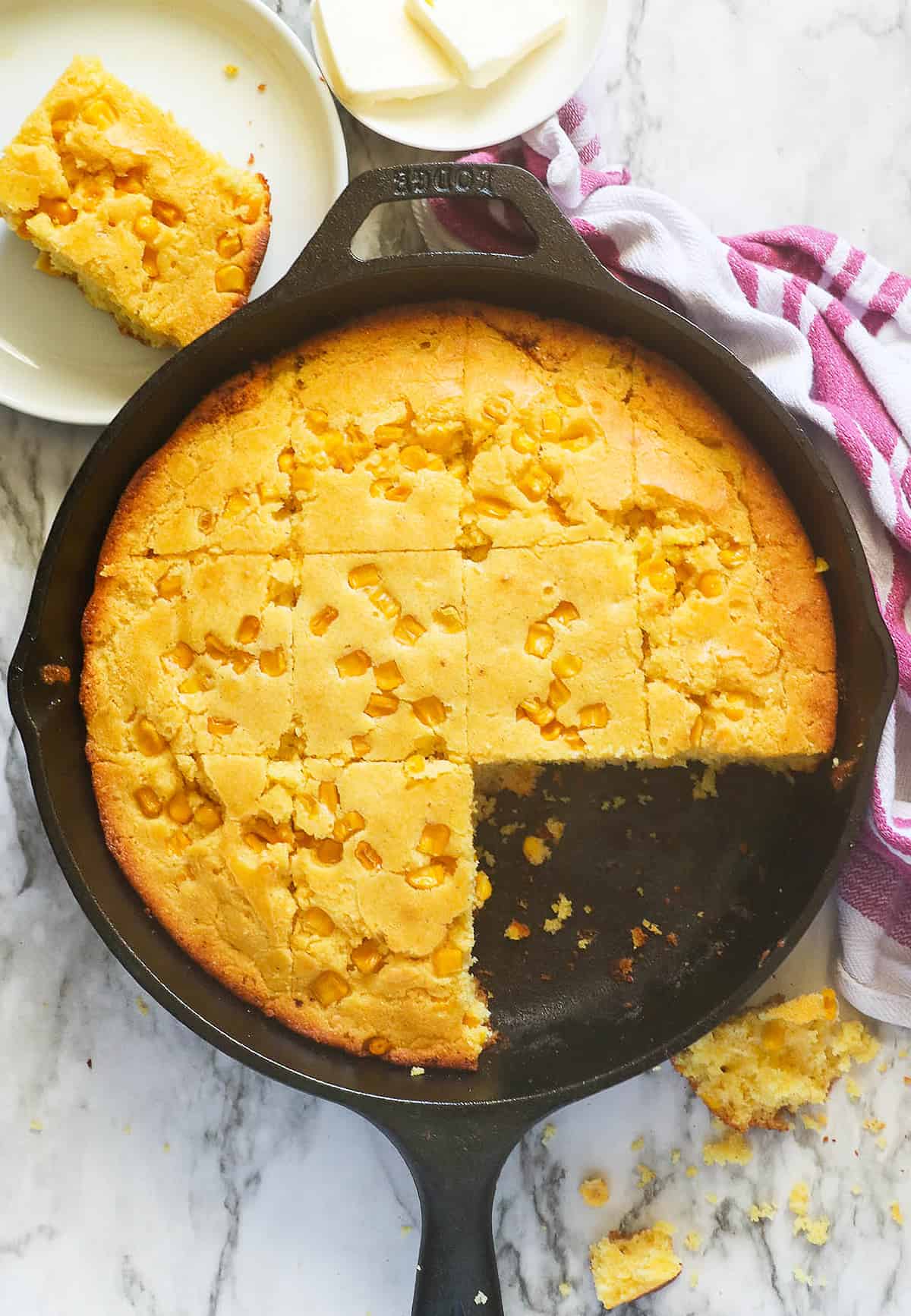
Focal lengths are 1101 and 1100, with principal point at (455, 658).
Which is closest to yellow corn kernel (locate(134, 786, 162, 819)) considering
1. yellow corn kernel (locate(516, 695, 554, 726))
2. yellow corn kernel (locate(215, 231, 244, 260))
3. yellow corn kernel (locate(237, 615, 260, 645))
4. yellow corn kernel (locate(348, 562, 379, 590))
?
yellow corn kernel (locate(237, 615, 260, 645))

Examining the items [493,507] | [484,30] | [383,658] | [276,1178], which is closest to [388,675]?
[383,658]

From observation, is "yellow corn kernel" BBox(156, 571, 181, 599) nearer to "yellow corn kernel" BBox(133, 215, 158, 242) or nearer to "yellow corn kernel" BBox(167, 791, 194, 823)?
"yellow corn kernel" BBox(167, 791, 194, 823)

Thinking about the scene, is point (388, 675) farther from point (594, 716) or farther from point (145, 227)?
point (145, 227)

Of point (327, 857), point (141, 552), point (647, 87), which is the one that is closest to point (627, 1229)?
point (327, 857)

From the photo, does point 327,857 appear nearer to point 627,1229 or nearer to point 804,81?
point 627,1229

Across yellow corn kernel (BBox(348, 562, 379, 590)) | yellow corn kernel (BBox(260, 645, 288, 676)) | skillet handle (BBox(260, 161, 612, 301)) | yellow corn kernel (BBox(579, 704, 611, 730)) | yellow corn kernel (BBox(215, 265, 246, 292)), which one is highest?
skillet handle (BBox(260, 161, 612, 301))

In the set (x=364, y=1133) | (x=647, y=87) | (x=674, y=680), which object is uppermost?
(x=647, y=87)
